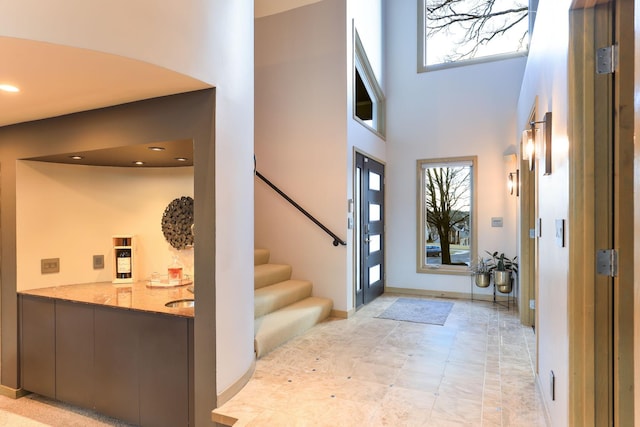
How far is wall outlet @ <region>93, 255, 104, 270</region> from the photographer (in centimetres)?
345

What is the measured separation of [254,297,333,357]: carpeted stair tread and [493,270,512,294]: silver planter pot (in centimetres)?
237

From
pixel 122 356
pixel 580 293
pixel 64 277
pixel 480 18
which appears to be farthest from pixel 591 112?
pixel 480 18

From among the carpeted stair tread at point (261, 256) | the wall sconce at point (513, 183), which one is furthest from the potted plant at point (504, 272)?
the carpeted stair tread at point (261, 256)

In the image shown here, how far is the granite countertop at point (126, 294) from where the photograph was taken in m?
2.60

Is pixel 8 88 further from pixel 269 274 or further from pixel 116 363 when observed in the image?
pixel 269 274

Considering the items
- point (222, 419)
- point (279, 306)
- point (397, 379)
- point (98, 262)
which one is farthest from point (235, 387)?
point (98, 262)

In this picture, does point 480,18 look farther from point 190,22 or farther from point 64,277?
point 64,277

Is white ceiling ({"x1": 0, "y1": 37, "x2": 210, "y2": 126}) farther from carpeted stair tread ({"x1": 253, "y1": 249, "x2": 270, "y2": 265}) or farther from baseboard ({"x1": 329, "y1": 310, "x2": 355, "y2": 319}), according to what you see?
baseboard ({"x1": 329, "y1": 310, "x2": 355, "y2": 319})

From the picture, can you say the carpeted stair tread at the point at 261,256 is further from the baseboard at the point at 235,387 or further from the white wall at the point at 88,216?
the baseboard at the point at 235,387

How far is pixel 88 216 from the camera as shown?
3.40 metres

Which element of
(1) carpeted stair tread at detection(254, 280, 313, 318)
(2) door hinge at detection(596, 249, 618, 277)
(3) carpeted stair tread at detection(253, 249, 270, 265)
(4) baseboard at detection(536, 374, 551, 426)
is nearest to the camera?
(2) door hinge at detection(596, 249, 618, 277)

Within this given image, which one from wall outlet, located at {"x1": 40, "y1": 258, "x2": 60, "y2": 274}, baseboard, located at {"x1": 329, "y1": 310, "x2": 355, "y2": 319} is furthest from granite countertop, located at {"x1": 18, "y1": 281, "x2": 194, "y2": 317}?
baseboard, located at {"x1": 329, "y1": 310, "x2": 355, "y2": 319}

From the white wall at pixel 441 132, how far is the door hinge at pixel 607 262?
412cm

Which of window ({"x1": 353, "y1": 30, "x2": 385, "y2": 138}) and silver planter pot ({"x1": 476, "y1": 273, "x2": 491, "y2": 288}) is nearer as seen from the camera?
window ({"x1": 353, "y1": 30, "x2": 385, "y2": 138})
